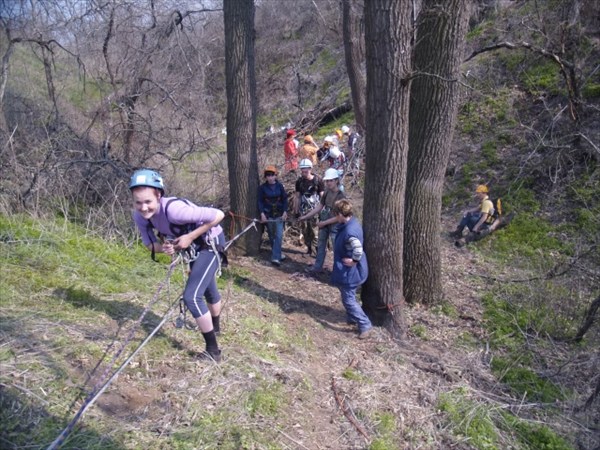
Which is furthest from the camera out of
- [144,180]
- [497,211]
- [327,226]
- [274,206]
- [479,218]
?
[497,211]

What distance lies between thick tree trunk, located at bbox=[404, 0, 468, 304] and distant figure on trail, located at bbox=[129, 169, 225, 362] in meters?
3.20

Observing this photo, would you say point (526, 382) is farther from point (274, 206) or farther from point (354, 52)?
point (354, 52)

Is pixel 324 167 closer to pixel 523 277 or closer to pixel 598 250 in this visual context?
pixel 523 277

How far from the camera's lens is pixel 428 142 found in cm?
673

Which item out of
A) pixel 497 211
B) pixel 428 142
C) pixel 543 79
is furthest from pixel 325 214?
pixel 543 79

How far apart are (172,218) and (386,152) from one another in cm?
271

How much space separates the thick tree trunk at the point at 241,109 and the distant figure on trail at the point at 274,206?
0.15 meters

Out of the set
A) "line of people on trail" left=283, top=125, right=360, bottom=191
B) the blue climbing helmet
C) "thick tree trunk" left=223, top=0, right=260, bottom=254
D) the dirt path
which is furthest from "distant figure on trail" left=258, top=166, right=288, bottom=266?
the blue climbing helmet

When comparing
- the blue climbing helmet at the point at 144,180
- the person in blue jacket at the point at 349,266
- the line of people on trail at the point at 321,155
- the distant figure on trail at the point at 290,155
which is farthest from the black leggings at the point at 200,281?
the distant figure on trail at the point at 290,155

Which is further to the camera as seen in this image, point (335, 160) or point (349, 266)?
point (335, 160)

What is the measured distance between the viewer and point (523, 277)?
26.7ft

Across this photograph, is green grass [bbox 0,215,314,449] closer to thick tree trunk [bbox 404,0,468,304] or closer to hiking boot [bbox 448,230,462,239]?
thick tree trunk [bbox 404,0,468,304]

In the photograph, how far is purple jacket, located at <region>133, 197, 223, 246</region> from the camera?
4.11 meters

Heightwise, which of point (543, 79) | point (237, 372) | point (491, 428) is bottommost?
point (491, 428)
